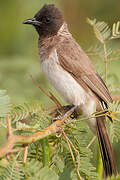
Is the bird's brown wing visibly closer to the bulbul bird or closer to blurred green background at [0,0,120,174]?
the bulbul bird

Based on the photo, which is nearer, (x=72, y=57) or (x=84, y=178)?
(x=84, y=178)

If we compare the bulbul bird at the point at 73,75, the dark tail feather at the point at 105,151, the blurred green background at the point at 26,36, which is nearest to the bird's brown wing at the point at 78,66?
the bulbul bird at the point at 73,75

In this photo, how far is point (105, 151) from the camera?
2576 mm

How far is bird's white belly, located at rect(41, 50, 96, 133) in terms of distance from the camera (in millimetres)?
2961

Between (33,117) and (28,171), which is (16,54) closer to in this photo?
(33,117)

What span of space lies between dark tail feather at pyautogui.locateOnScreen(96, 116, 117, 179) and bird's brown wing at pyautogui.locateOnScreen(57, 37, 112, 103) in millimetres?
247

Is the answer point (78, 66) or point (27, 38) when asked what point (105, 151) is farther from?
point (27, 38)

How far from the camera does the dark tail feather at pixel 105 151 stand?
2451 mm

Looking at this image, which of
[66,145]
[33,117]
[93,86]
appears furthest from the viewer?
[93,86]

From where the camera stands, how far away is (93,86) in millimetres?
3049

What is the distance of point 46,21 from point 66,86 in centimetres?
80

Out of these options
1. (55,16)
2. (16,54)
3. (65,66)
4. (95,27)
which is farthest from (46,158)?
(16,54)

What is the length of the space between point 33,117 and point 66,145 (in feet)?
0.92

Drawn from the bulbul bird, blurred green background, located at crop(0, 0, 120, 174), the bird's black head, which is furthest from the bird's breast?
the bird's black head
